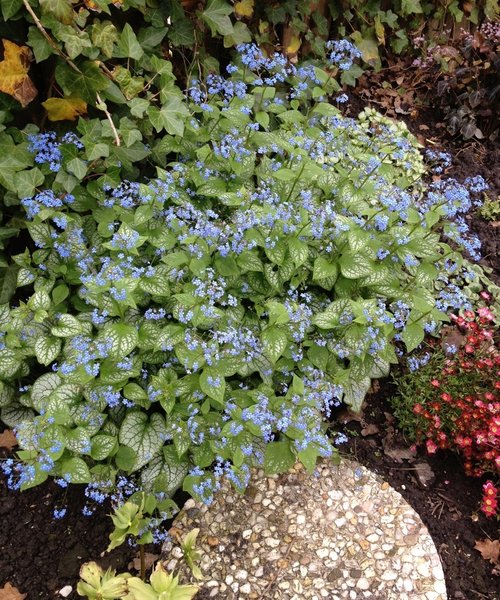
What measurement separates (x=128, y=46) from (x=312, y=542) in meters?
2.78

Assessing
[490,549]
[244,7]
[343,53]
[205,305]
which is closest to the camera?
[205,305]

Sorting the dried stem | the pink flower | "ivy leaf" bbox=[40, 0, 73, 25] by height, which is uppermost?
"ivy leaf" bbox=[40, 0, 73, 25]

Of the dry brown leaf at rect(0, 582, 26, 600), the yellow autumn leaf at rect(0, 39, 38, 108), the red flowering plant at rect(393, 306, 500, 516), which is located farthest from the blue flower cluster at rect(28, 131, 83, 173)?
the red flowering plant at rect(393, 306, 500, 516)

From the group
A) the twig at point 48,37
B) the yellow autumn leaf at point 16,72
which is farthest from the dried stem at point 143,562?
the twig at point 48,37

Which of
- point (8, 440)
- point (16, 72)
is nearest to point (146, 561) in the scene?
point (8, 440)

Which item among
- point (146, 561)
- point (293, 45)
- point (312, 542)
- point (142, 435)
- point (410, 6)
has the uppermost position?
point (410, 6)

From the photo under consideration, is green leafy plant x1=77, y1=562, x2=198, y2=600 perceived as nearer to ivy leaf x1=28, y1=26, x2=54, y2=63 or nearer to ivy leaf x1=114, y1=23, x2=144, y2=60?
ivy leaf x1=28, y1=26, x2=54, y2=63

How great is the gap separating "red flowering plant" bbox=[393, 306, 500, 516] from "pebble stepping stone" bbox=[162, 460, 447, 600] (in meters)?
0.40

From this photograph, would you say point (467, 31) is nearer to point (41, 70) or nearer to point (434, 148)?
point (434, 148)

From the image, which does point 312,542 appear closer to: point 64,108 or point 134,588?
point 134,588

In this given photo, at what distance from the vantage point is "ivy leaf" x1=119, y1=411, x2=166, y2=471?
2.79m

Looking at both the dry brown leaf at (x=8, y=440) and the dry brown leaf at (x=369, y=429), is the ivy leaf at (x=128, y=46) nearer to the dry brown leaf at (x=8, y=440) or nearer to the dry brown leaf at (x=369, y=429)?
the dry brown leaf at (x=8, y=440)

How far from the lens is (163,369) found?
281 centimetres

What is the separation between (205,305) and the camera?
2.66m
